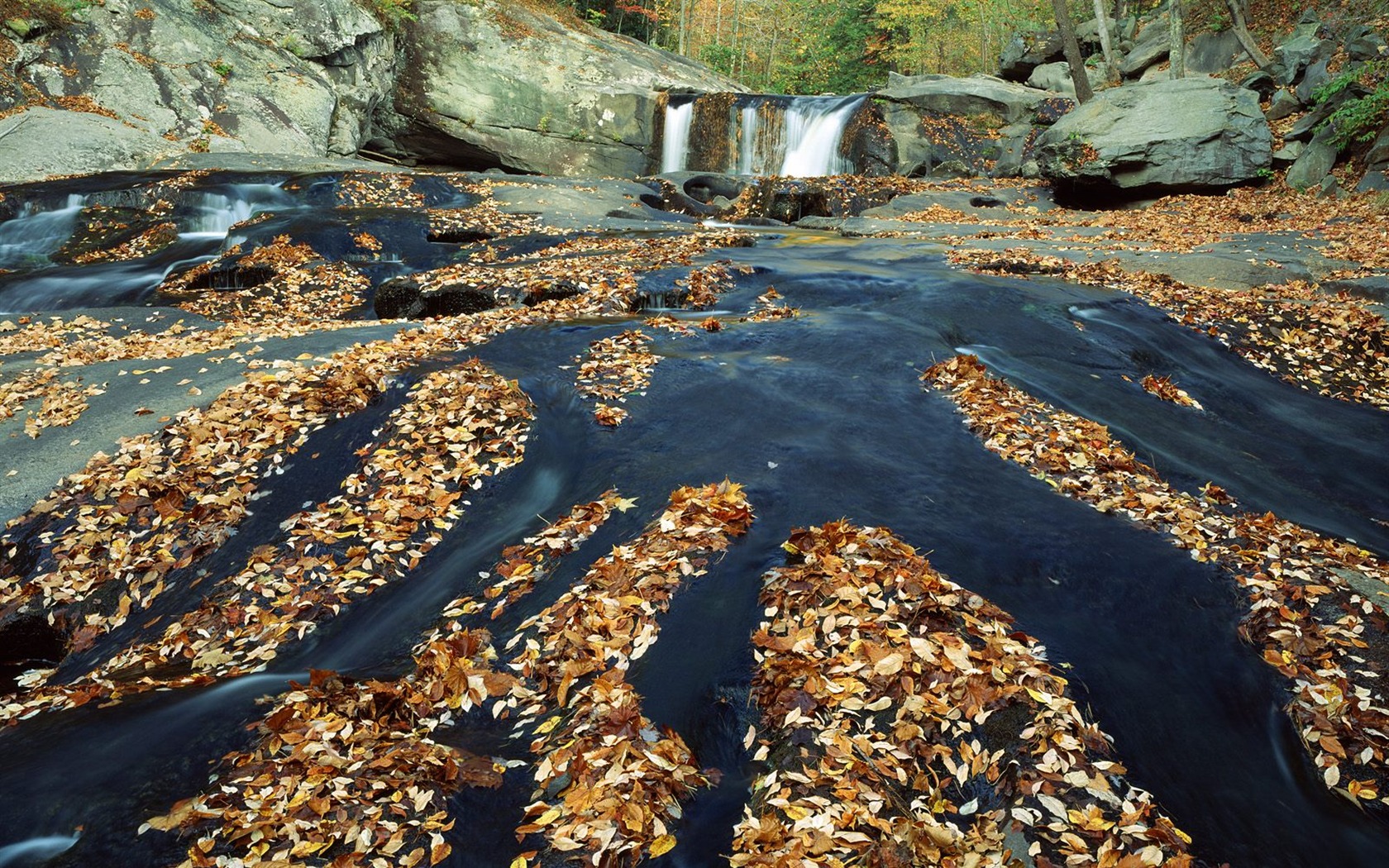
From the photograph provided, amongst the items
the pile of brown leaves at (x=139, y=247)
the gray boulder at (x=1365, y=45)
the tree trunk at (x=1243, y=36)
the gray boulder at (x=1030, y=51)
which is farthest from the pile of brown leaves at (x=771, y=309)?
the gray boulder at (x=1030, y=51)

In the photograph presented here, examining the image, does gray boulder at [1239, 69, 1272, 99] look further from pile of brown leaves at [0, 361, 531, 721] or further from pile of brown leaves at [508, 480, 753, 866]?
pile of brown leaves at [508, 480, 753, 866]

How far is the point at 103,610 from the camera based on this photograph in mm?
5613

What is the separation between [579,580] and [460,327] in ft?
20.2

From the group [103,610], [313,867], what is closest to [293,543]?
[103,610]

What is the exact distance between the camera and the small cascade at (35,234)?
50.0 feet

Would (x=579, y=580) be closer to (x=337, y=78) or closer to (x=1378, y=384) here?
(x=1378, y=384)

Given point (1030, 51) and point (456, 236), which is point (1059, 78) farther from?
point (456, 236)

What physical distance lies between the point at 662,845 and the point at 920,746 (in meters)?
1.19

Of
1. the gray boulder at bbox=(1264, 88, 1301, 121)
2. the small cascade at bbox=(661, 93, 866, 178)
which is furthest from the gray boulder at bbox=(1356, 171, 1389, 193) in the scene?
the small cascade at bbox=(661, 93, 866, 178)

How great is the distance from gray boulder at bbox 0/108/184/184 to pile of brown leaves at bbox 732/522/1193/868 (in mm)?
22496

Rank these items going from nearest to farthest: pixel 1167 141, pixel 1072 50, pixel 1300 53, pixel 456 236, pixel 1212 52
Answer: pixel 456 236, pixel 1167 141, pixel 1300 53, pixel 1072 50, pixel 1212 52

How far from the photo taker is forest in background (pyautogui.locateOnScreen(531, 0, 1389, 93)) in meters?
38.1

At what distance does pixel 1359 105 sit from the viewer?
56.2 ft

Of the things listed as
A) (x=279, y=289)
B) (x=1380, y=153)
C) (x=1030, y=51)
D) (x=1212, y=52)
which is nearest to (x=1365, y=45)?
(x=1380, y=153)
